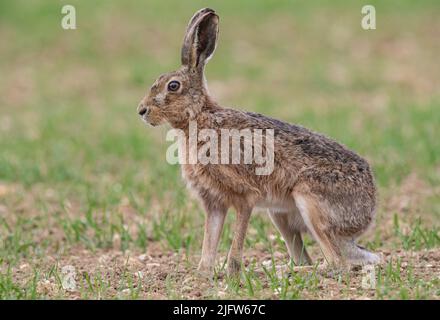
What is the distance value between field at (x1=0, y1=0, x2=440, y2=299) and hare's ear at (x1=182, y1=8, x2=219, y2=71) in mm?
1517

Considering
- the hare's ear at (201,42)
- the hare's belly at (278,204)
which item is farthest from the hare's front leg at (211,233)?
the hare's ear at (201,42)

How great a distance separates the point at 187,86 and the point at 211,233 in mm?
1075

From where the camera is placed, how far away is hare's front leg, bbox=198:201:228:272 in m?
6.29

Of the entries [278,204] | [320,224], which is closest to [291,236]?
[278,204]

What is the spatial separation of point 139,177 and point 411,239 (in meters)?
3.92

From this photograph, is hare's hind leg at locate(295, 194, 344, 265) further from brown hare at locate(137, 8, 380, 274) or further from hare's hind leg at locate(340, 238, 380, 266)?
hare's hind leg at locate(340, 238, 380, 266)

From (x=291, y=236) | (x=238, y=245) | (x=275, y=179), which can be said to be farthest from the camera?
(x=291, y=236)

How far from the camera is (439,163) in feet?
32.8

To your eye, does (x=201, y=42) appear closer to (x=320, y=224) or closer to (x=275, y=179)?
(x=275, y=179)

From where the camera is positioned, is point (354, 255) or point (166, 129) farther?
point (166, 129)

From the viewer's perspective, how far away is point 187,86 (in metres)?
6.39

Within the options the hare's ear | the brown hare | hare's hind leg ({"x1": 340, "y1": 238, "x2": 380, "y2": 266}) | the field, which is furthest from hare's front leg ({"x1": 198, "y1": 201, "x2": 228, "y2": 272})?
the hare's ear

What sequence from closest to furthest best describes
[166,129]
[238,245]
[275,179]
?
1. [238,245]
2. [275,179]
3. [166,129]

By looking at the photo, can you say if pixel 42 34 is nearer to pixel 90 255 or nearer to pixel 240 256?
pixel 90 255
